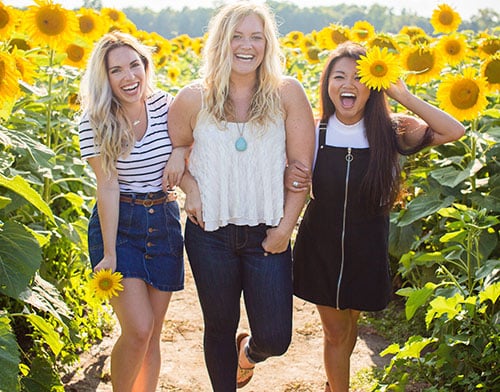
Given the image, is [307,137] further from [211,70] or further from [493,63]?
[493,63]

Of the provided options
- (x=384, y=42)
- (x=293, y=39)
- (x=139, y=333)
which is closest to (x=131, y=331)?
(x=139, y=333)

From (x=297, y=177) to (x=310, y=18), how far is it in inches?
887

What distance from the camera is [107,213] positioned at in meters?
3.13

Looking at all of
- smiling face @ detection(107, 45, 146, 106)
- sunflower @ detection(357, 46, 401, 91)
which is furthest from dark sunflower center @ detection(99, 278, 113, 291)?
sunflower @ detection(357, 46, 401, 91)

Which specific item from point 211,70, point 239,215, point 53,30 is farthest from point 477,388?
point 53,30

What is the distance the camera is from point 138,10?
101 feet

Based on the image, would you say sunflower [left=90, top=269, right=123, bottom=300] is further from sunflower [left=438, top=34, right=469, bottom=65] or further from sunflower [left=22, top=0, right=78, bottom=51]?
sunflower [left=438, top=34, right=469, bottom=65]

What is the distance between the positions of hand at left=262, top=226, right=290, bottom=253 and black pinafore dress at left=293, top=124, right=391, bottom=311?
8.5 inches

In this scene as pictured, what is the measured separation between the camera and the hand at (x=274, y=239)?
311 centimetres

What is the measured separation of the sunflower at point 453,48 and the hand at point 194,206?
233 cm

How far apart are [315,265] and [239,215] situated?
0.42 m

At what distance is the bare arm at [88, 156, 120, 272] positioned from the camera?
123 inches

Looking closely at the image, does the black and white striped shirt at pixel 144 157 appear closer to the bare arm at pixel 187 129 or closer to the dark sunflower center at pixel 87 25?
the bare arm at pixel 187 129

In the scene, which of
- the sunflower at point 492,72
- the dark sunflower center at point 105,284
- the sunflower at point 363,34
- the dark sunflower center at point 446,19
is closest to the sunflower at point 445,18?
the dark sunflower center at point 446,19
